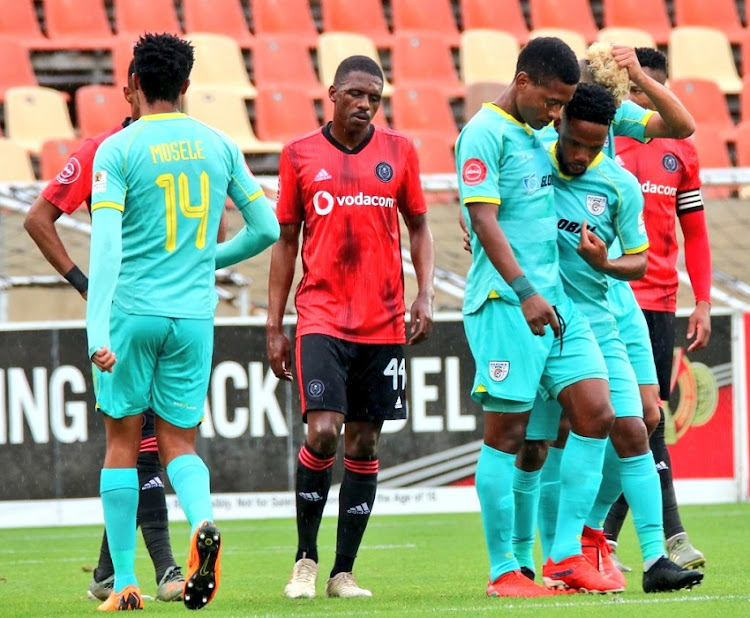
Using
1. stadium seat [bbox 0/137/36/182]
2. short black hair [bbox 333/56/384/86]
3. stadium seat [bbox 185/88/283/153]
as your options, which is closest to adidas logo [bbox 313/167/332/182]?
short black hair [bbox 333/56/384/86]

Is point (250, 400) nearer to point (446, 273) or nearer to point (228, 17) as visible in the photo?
point (446, 273)

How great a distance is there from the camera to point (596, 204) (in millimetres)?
5680

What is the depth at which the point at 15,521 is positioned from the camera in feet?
33.5

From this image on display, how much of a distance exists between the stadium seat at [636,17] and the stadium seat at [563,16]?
0.79ft

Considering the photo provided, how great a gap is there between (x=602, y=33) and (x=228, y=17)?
4159mm

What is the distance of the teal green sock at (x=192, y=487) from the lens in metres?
4.99

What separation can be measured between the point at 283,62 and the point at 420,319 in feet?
33.5

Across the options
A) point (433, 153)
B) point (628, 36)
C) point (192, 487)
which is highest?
point (628, 36)

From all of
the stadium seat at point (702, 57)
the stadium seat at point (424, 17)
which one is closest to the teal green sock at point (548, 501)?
the stadium seat at point (702, 57)

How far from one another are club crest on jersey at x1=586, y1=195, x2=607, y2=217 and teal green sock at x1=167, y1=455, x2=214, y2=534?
70.3 inches

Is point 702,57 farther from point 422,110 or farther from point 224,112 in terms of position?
point 224,112

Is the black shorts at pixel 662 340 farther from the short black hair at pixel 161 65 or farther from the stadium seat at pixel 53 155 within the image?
the stadium seat at pixel 53 155

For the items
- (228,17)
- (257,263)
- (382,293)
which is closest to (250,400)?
(257,263)

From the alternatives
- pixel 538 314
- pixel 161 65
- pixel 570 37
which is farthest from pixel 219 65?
pixel 538 314
